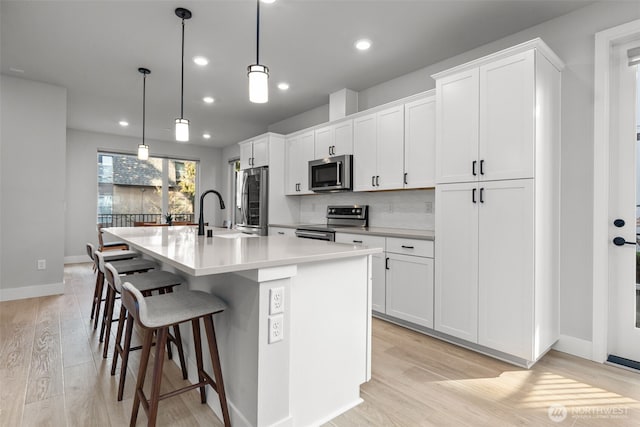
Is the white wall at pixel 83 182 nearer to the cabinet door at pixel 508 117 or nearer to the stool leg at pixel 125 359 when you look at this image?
the stool leg at pixel 125 359

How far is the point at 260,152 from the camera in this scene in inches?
206

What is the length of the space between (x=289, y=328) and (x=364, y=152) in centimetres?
272

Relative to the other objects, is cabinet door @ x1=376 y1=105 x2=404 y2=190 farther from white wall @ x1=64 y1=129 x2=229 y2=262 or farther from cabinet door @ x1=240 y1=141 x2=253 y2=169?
white wall @ x1=64 y1=129 x2=229 y2=262

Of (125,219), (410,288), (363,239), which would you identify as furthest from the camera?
(125,219)

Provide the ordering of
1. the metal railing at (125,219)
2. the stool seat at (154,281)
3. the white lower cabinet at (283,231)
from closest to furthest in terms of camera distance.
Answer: the stool seat at (154,281), the white lower cabinet at (283,231), the metal railing at (125,219)

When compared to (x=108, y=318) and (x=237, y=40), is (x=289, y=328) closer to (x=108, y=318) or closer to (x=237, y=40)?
(x=108, y=318)

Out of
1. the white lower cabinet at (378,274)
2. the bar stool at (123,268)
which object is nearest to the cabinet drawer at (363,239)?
the white lower cabinet at (378,274)

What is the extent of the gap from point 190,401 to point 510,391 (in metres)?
1.93

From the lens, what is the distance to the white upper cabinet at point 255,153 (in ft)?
16.8

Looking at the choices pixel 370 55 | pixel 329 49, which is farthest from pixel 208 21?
pixel 370 55

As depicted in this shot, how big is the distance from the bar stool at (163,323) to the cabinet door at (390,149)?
2.41 m

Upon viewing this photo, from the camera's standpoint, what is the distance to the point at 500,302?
245 centimetres

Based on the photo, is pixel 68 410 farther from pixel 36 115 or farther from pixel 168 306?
pixel 36 115

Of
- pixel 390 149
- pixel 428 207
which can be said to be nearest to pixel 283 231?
pixel 390 149
